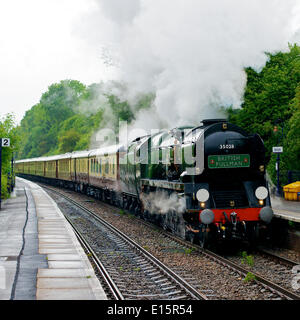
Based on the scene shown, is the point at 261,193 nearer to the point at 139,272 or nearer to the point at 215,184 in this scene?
the point at 215,184

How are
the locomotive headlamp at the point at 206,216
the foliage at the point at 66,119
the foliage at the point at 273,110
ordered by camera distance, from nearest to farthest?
1. the locomotive headlamp at the point at 206,216
2. the foliage at the point at 273,110
3. the foliage at the point at 66,119

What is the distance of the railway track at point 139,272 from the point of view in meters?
7.83

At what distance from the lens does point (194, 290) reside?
25.7ft

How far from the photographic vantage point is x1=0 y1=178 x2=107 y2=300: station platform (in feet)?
24.4

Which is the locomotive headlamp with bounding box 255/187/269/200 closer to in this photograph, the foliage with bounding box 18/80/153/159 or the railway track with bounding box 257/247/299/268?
the railway track with bounding box 257/247/299/268

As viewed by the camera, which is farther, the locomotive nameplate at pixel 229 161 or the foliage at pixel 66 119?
the foliage at pixel 66 119

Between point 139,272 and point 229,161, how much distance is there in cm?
356

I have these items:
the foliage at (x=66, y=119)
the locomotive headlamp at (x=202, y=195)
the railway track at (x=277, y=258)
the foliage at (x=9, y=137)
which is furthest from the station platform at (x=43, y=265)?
the foliage at (x=66, y=119)

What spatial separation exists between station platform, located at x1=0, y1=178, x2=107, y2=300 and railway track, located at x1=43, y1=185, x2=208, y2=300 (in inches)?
13.8

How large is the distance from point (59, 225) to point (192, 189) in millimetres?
6615

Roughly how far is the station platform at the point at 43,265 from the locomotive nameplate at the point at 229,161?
3698 millimetres

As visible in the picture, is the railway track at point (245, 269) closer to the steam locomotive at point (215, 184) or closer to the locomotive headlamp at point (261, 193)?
the steam locomotive at point (215, 184)
